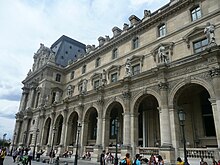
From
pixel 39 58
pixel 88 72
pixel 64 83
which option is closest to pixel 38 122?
pixel 64 83

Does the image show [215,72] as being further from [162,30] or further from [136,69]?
[136,69]

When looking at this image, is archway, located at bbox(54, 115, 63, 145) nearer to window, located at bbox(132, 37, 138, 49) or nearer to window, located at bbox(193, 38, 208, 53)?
window, located at bbox(132, 37, 138, 49)

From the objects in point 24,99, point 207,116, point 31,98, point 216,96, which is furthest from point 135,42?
point 24,99

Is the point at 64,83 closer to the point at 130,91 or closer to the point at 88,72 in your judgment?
the point at 88,72

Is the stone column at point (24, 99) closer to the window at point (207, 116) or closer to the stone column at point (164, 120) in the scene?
the stone column at point (164, 120)

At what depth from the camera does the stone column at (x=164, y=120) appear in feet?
50.7

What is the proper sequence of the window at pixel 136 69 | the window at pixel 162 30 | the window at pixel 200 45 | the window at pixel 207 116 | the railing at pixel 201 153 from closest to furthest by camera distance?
the railing at pixel 201 153 < the window at pixel 207 116 < the window at pixel 200 45 < the window at pixel 162 30 < the window at pixel 136 69

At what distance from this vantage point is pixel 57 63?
4262 cm

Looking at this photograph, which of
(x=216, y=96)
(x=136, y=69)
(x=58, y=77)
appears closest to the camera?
(x=216, y=96)

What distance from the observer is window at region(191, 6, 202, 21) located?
2060 cm

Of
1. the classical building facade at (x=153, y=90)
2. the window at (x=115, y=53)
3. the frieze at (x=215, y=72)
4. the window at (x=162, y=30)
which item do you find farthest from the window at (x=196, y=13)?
the window at (x=115, y=53)

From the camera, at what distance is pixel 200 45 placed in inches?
758

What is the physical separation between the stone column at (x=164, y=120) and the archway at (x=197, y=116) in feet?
3.22

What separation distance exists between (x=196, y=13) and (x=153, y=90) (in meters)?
10.4
